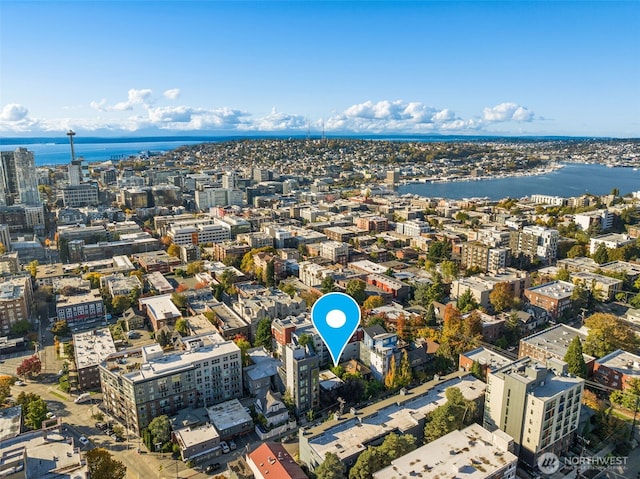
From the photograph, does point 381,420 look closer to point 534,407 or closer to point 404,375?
point 404,375

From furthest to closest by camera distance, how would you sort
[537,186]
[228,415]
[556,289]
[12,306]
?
[537,186] < [556,289] < [12,306] < [228,415]

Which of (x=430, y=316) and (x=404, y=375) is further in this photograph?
(x=430, y=316)

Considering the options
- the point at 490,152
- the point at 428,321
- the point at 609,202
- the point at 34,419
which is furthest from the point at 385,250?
the point at 490,152

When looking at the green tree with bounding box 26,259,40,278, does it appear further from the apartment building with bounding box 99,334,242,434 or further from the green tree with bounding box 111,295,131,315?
the apartment building with bounding box 99,334,242,434

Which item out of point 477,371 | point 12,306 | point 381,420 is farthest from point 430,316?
point 12,306

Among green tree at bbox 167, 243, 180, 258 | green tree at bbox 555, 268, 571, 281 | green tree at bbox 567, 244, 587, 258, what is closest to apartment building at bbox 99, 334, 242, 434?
green tree at bbox 167, 243, 180, 258

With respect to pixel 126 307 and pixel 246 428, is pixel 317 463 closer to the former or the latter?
pixel 246 428

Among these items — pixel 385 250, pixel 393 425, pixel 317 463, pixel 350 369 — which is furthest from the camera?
pixel 385 250
